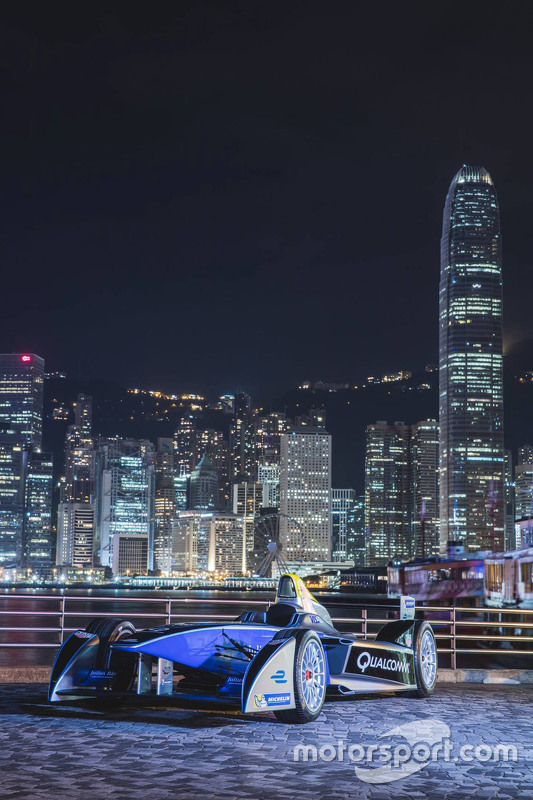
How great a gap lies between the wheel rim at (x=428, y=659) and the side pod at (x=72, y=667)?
455 centimetres

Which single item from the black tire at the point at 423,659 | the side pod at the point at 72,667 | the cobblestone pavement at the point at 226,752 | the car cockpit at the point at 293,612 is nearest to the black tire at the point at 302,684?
the cobblestone pavement at the point at 226,752

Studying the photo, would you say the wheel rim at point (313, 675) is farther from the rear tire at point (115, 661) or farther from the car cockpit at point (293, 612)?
the rear tire at point (115, 661)

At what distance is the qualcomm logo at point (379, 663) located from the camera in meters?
12.2

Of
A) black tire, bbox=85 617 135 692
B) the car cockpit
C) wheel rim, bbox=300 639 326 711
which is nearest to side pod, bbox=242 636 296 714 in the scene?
wheel rim, bbox=300 639 326 711

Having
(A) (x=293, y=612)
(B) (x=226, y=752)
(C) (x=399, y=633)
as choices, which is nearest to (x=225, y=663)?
(A) (x=293, y=612)

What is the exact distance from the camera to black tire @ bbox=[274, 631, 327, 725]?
10438 millimetres

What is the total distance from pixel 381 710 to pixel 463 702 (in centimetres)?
145

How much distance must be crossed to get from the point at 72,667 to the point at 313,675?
271 centimetres

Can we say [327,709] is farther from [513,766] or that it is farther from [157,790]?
[157,790]

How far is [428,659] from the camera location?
13391 millimetres

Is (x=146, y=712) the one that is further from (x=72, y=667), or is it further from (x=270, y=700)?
(x=270, y=700)

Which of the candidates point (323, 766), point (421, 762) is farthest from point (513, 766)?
point (323, 766)

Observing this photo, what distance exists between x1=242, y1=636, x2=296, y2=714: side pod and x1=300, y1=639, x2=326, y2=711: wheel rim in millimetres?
221

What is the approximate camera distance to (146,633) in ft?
35.8
